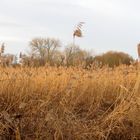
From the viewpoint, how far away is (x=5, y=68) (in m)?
6.27

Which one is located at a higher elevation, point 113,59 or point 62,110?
point 113,59

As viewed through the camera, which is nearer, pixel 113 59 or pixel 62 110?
pixel 62 110

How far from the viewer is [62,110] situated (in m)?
4.80

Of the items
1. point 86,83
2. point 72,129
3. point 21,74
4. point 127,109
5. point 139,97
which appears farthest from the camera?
point 86,83

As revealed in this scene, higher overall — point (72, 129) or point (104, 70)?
point (104, 70)

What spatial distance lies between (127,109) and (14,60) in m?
2.18

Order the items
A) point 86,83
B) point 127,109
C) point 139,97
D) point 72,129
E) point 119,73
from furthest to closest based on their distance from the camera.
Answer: point 119,73, point 86,83, point 139,97, point 127,109, point 72,129

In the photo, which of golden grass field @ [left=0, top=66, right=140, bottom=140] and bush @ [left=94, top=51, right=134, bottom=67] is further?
bush @ [left=94, top=51, right=134, bottom=67]

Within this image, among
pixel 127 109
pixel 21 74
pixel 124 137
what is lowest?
pixel 124 137

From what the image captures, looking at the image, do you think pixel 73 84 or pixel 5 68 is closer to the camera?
pixel 73 84

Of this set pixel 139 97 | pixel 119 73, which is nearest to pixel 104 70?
pixel 119 73

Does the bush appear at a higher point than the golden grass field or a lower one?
higher

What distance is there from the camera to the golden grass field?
4418 mm

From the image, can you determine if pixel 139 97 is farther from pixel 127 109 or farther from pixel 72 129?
pixel 72 129
